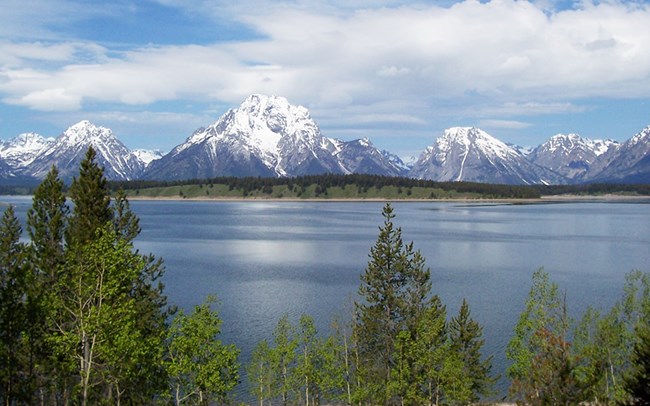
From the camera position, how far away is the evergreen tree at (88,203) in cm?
4597

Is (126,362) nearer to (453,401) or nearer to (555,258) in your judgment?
(453,401)

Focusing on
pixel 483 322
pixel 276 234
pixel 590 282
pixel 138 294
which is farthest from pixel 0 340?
pixel 276 234

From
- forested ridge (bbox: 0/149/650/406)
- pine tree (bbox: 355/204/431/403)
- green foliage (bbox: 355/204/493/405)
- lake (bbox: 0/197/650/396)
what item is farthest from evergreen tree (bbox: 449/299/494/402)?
lake (bbox: 0/197/650/396)

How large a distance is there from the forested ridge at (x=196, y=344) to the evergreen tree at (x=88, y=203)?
4.0 inches

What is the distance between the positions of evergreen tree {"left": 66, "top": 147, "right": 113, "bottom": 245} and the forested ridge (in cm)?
10

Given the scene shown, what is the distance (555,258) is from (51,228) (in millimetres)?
107326

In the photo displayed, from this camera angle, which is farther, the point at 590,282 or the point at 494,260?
the point at 494,260

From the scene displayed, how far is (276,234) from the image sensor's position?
188 m

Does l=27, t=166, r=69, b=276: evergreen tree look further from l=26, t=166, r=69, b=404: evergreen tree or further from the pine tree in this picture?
the pine tree

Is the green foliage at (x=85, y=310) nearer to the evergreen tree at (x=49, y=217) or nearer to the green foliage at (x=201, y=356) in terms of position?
the evergreen tree at (x=49, y=217)

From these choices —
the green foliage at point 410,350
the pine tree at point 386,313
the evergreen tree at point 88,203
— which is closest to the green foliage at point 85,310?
the evergreen tree at point 88,203

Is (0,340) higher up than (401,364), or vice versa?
(0,340)

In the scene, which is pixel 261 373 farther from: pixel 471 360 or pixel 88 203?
pixel 88 203

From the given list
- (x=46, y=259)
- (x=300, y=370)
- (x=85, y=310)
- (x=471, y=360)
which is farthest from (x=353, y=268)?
(x=85, y=310)
